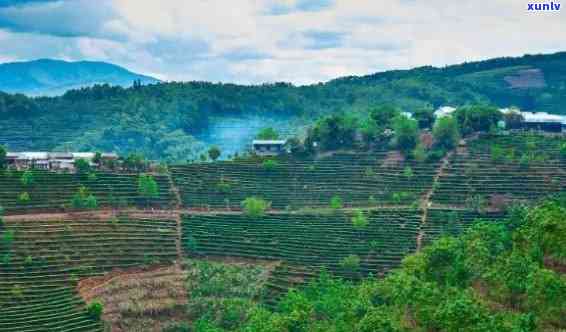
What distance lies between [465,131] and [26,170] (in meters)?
39.5

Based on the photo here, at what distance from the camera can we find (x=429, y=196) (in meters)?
69.6

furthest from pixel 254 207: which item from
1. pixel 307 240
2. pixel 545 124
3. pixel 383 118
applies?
pixel 545 124

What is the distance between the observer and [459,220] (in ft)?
214

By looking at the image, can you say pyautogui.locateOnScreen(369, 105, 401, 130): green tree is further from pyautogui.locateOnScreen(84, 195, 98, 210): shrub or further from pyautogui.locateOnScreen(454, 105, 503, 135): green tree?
pyautogui.locateOnScreen(84, 195, 98, 210): shrub

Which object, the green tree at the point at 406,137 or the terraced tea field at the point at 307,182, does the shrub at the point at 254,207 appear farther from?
the green tree at the point at 406,137

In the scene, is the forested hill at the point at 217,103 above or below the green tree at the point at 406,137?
above

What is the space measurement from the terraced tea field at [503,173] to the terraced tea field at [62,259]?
23151mm

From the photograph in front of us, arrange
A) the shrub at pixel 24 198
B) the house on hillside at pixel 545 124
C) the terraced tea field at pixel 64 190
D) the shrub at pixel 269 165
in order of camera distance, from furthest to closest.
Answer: the house on hillside at pixel 545 124 → the shrub at pixel 269 165 → the terraced tea field at pixel 64 190 → the shrub at pixel 24 198

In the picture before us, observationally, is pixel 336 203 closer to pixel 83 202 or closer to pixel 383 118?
pixel 383 118

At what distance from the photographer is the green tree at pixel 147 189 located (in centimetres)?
6781

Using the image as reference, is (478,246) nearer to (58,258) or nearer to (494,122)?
(58,258)

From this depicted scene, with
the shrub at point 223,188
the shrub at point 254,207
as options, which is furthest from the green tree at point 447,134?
the shrub at point 223,188

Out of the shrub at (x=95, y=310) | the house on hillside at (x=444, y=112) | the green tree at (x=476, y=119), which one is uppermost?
the house on hillside at (x=444, y=112)

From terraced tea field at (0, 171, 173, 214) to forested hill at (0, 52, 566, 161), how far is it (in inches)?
1396
